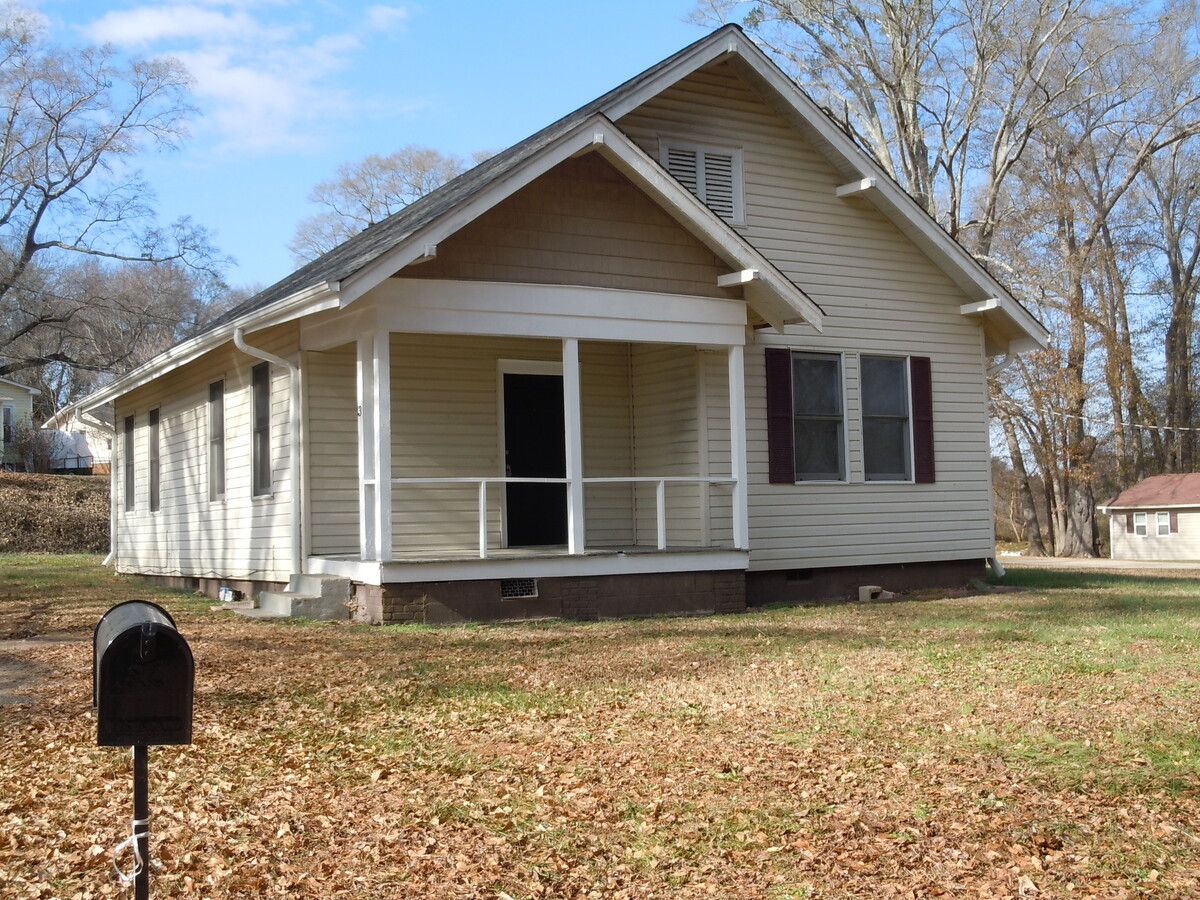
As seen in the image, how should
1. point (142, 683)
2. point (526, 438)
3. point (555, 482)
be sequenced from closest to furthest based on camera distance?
point (142, 683) < point (555, 482) < point (526, 438)

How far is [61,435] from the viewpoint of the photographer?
47.2 meters

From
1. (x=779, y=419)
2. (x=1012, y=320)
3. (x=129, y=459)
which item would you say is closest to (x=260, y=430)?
(x=779, y=419)

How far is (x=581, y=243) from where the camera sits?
12.1m

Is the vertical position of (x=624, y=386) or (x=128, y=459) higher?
(x=624, y=386)

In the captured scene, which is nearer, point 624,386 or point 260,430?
point 260,430

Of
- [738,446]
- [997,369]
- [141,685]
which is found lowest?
[141,685]

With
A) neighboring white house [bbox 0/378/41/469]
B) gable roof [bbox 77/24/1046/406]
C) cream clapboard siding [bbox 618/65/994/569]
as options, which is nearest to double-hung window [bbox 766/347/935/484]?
cream clapboard siding [bbox 618/65/994/569]

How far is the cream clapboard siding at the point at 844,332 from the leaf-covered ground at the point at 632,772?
452cm

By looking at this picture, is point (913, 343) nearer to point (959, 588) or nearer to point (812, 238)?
point (812, 238)

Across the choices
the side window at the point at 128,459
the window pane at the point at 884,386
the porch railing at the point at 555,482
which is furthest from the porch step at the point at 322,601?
the side window at the point at 128,459

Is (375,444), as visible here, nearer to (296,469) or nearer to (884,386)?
(296,469)

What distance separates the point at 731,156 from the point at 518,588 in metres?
6.07

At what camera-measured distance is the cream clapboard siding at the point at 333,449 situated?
1287 centimetres

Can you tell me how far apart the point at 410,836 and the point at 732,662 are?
14.7 feet
